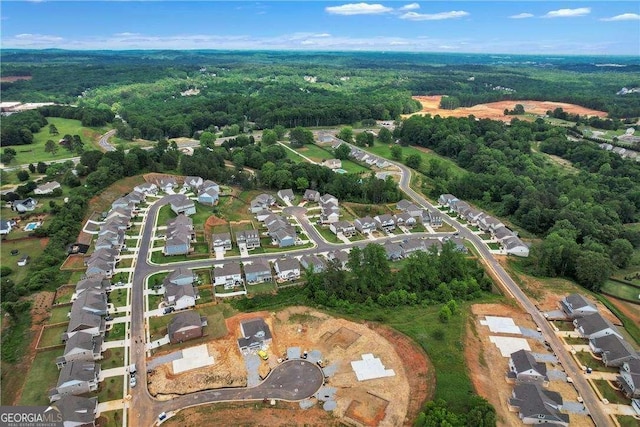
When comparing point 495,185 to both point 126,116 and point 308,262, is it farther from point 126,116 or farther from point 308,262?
point 126,116

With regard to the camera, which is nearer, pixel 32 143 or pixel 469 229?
pixel 469 229

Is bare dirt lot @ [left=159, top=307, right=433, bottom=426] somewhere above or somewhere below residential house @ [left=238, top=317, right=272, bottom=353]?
below

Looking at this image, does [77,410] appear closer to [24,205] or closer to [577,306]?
[24,205]

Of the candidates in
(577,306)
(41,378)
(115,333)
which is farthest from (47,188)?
(577,306)

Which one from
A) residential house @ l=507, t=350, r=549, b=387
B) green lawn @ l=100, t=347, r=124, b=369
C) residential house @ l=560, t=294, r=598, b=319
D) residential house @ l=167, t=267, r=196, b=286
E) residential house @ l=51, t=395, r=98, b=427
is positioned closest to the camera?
residential house @ l=51, t=395, r=98, b=427

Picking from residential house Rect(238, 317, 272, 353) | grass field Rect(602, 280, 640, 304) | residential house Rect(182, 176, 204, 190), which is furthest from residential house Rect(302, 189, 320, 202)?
grass field Rect(602, 280, 640, 304)

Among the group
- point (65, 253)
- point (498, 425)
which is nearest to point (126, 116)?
point (65, 253)

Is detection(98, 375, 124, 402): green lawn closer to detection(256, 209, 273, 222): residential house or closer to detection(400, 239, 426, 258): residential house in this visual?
detection(256, 209, 273, 222): residential house
